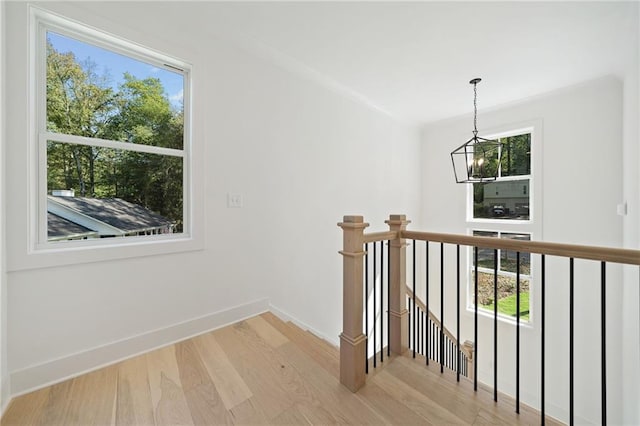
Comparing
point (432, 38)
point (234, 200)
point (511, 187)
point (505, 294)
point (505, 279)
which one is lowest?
point (505, 294)

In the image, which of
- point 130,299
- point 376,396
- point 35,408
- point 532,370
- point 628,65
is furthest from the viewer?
point 532,370

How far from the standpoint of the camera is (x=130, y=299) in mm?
1714

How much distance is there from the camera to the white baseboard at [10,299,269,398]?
141 centimetres

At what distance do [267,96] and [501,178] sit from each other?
3504mm

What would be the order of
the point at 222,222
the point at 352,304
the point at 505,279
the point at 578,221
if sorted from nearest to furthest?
the point at 352,304 → the point at 222,222 → the point at 578,221 → the point at 505,279

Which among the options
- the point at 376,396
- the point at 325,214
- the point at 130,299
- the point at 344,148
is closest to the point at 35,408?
the point at 130,299

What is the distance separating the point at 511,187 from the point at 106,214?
15.3ft

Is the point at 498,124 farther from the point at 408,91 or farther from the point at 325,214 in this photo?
the point at 325,214

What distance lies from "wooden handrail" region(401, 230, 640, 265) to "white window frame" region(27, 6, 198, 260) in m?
1.85

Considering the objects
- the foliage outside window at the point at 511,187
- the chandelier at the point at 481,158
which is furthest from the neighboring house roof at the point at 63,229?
the foliage outside window at the point at 511,187

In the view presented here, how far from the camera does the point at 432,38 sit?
7.06 feet

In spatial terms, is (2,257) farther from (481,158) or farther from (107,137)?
(481,158)

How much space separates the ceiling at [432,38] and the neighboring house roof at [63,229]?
4.97 ft

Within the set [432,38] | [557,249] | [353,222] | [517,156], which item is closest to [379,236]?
[353,222]
